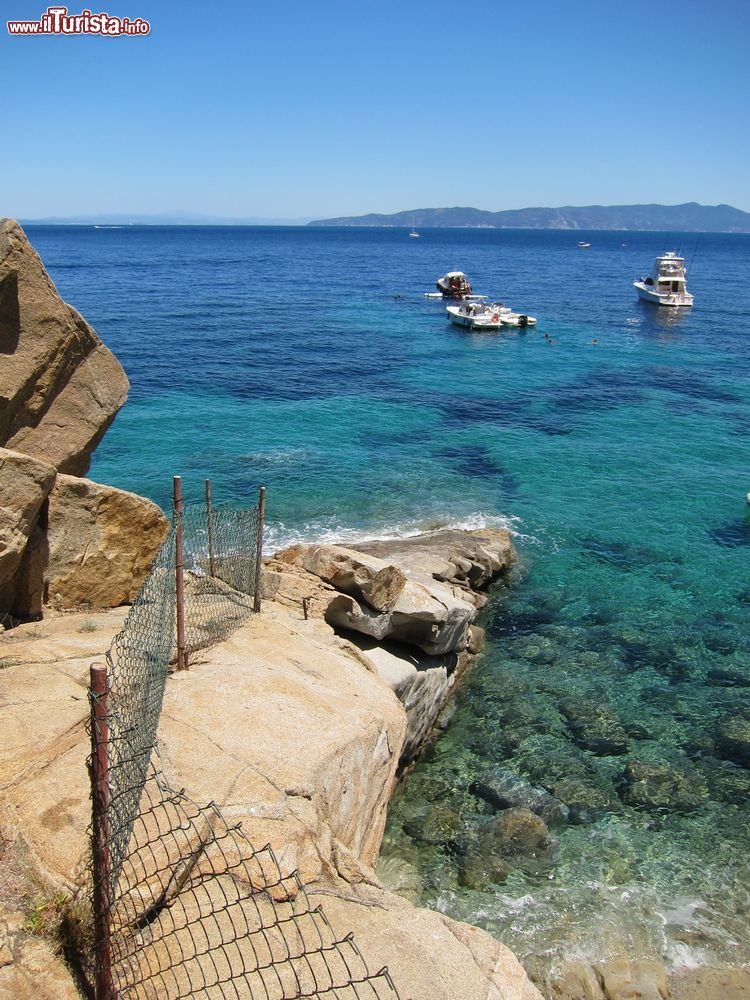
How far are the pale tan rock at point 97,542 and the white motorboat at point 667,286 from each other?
6938cm

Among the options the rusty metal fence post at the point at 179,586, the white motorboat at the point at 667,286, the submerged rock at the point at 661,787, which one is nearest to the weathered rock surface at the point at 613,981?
the submerged rock at the point at 661,787

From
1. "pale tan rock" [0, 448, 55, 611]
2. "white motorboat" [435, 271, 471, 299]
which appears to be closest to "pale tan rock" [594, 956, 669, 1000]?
"pale tan rock" [0, 448, 55, 611]

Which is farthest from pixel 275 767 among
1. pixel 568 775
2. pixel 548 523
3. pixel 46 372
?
pixel 548 523

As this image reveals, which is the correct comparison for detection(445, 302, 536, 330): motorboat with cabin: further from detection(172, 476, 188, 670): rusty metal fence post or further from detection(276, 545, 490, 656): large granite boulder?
detection(172, 476, 188, 670): rusty metal fence post

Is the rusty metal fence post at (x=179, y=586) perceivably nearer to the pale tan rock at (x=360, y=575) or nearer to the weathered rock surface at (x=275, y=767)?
A: the weathered rock surface at (x=275, y=767)

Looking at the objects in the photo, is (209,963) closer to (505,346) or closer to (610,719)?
(610,719)

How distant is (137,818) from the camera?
619cm

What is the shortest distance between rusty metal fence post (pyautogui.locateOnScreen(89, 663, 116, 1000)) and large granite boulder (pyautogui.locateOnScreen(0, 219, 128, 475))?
8058mm

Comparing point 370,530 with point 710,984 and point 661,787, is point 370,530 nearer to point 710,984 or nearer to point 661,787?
point 661,787

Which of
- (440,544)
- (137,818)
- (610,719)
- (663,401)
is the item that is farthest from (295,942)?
(663,401)

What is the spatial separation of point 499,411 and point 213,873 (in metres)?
32.4

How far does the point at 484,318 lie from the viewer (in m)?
56.6

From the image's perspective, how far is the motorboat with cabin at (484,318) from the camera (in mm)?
56719

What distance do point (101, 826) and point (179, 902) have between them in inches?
60.0
